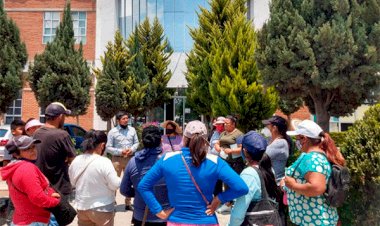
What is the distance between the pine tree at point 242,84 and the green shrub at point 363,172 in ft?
28.1

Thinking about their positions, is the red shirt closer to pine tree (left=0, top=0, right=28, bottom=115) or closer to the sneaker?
the sneaker

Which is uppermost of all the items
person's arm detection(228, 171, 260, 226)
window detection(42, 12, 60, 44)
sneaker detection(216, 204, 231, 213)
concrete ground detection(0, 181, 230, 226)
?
window detection(42, 12, 60, 44)

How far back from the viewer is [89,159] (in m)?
3.77

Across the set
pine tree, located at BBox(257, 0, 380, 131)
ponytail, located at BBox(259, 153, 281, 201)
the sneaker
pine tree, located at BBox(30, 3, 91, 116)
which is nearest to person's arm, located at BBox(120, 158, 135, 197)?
ponytail, located at BBox(259, 153, 281, 201)

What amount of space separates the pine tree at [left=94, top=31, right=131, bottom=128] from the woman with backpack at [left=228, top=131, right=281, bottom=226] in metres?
15.9

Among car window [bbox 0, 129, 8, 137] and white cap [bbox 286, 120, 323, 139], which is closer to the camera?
white cap [bbox 286, 120, 323, 139]

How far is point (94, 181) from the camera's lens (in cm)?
371

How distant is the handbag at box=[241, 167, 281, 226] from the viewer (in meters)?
2.88

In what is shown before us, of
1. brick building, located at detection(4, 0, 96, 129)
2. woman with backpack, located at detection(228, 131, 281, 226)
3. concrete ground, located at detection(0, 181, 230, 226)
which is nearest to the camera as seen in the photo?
woman with backpack, located at detection(228, 131, 281, 226)

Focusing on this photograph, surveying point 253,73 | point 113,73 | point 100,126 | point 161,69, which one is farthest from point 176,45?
point 253,73

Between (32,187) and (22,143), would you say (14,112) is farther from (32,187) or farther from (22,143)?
(32,187)

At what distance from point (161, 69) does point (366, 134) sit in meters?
16.4

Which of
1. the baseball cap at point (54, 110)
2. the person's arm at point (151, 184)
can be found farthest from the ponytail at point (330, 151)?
the baseball cap at point (54, 110)

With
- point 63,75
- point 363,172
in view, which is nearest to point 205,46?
point 63,75
